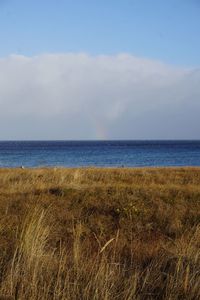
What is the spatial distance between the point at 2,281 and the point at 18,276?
0.22m

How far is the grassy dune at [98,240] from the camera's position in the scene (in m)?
5.57

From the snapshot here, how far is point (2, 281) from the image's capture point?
Result: 5598mm

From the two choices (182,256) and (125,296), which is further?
(182,256)

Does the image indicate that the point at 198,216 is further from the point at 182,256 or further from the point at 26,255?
the point at 26,255

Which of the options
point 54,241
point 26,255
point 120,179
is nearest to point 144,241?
point 54,241

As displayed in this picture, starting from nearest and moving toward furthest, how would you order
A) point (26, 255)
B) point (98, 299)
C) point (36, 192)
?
point (98, 299)
point (26, 255)
point (36, 192)

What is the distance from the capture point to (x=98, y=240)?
6863 millimetres

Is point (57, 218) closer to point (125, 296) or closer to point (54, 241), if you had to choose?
point (54, 241)

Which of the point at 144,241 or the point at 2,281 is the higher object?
the point at 2,281

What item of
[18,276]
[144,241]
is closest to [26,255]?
[18,276]

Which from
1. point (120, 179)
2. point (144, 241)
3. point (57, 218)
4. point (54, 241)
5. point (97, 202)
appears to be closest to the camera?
point (54, 241)

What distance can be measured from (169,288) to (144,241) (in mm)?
4344

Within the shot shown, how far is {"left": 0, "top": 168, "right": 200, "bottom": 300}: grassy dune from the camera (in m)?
5.57

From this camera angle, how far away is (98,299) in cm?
532
